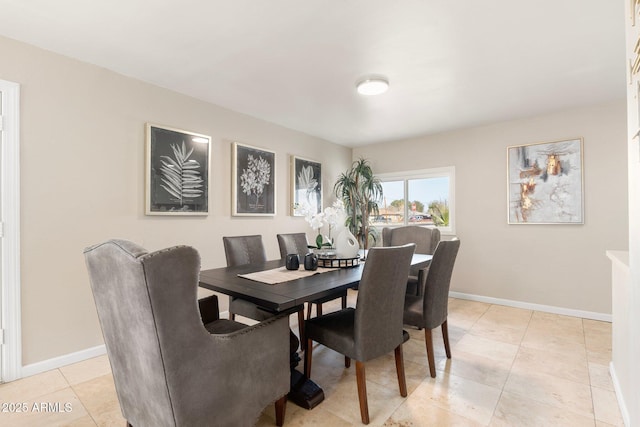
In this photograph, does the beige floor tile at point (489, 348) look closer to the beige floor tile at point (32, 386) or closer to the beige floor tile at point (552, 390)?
the beige floor tile at point (552, 390)

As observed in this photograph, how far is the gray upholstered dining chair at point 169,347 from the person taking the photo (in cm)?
102

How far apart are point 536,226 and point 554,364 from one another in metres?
1.90

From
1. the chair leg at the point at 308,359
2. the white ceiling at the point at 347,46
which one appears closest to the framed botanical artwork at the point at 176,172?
the white ceiling at the point at 347,46

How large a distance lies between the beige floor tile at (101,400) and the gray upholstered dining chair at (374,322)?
4.00ft

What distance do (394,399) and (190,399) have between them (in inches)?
51.0

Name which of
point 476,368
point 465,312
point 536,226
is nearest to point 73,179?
point 476,368

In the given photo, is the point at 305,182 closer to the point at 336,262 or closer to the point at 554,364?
the point at 336,262

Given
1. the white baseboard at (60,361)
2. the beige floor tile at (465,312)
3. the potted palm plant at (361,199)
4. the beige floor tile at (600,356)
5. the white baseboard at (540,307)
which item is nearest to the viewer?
the white baseboard at (60,361)

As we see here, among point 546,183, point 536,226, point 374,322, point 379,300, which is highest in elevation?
point 546,183

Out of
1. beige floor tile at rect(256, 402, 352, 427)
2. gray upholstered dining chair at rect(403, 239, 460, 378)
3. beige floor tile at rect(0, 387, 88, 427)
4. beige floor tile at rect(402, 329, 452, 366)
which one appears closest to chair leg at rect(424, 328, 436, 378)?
gray upholstered dining chair at rect(403, 239, 460, 378)

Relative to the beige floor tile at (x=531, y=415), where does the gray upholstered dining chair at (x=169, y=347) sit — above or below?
above

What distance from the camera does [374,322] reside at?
5.52 feet

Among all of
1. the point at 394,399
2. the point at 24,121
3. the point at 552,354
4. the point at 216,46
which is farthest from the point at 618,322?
the point at 24,121

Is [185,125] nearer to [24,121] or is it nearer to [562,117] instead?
[24,121]
